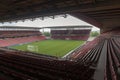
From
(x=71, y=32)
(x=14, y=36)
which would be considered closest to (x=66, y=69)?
(x=14, y=36)

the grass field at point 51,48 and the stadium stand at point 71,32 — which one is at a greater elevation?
the stadium stand at point 71,32

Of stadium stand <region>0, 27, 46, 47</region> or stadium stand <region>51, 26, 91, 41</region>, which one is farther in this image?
stadium stand <region>51, 26, 91, 41</region>

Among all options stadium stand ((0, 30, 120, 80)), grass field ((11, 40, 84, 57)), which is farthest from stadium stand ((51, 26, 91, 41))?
stadium stand ((0, 30, 120, 80))

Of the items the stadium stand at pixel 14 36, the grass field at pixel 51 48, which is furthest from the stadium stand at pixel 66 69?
the stadium stand at pixel 14 36

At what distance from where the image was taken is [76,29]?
51000mm

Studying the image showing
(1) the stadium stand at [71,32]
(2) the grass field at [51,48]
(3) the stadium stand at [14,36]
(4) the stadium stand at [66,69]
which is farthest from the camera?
(1) the stadium stand at [71,32]

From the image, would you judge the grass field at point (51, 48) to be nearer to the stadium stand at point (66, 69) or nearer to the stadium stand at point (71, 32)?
the stadium stand at point (66, 69)

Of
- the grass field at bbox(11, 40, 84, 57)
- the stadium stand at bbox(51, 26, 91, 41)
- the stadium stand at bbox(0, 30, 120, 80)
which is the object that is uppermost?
the stadium stand at bbox(51, 26, 91, 41)

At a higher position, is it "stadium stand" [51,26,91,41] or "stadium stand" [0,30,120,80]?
"stadium stand" [51,26,91,41]

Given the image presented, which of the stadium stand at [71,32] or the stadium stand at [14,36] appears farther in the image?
the stadium stand at [71,32]

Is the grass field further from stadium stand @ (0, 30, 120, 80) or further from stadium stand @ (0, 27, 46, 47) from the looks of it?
stadium stand @ (0, 30, 120, 80)

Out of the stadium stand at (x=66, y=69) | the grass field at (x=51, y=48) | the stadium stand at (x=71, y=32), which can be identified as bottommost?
the grass field at (x=51, y=48)

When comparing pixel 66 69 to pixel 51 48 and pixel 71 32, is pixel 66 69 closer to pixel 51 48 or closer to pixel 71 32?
pixel 51 48

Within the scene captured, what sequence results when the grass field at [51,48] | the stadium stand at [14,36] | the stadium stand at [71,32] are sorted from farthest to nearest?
the stadium stand at [71,32] → the stadium stand at [14,36] → the grass field at [51,48]
